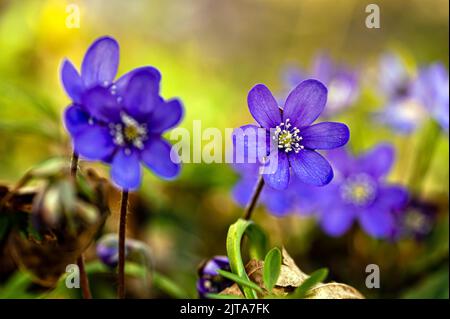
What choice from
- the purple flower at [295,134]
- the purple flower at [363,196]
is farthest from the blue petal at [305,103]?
the purple flower at [363,196]

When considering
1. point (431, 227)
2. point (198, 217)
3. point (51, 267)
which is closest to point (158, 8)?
point (198, 217)

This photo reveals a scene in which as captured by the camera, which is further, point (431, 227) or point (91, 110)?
point (431, 227)

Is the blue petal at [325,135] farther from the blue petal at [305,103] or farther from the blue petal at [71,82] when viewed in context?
the blue petal at [71,82]

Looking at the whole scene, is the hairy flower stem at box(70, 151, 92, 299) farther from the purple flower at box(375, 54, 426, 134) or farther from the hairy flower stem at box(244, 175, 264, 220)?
the purple flower at box(375, 54, 426, 134)

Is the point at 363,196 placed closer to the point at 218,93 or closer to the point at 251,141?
the point at 251,141

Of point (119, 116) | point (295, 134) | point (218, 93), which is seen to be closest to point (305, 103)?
point (295, 134)

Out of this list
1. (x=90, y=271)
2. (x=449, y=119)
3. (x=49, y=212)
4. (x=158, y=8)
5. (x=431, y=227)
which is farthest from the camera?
(x=158, y=8)
